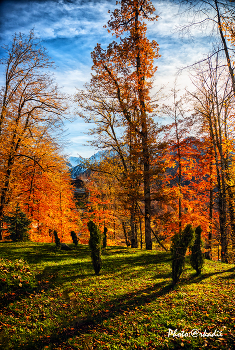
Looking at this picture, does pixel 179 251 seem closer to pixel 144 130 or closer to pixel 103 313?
pixel 103 313

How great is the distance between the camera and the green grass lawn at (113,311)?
3.44 metres

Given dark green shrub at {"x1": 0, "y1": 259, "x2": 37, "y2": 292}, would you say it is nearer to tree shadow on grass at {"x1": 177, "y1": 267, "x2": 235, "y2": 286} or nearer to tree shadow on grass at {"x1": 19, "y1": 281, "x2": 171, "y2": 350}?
tree shadow on grass at {"x1": 19, "y1": 281, "x2": 171, "y2": 350}

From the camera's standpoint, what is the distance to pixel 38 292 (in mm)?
5230

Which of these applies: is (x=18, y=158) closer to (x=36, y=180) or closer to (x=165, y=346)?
(x=36, y=180)

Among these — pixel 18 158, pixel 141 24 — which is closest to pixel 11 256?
pixel 18 158

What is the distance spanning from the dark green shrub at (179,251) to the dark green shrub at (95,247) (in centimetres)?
301

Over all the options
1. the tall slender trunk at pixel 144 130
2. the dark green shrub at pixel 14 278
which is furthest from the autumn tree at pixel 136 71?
the dark green shrub at pixel 14 278

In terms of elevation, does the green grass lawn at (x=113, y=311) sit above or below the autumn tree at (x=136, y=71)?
below

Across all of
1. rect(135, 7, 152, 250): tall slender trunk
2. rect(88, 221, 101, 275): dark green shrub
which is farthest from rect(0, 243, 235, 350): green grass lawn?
rect(135, 7, 152, 250): tall slender trunk

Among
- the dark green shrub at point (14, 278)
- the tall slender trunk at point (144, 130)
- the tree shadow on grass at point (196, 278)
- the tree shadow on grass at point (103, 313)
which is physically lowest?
the tree shadow on grass at point (196, 278)

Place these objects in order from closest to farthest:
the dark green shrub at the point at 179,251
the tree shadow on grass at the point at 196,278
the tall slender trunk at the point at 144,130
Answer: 1. the dark green shrub at the point at 179,251
2. the tree shadow on grass at the point at 196,278
3. the tall slender trunk at the point at 144,130

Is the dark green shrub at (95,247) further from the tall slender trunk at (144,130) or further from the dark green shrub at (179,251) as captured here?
the tall slender trunk at (144,130)

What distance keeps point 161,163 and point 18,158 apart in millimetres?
8943

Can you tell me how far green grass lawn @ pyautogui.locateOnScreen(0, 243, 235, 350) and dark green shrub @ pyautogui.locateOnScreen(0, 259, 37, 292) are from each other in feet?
0.19
